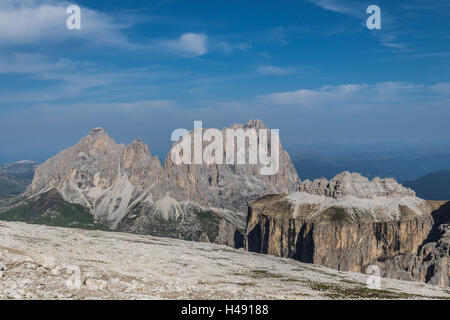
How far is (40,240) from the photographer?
11431 cm
